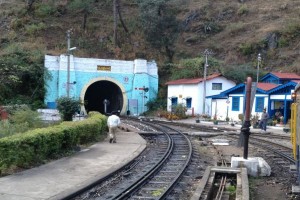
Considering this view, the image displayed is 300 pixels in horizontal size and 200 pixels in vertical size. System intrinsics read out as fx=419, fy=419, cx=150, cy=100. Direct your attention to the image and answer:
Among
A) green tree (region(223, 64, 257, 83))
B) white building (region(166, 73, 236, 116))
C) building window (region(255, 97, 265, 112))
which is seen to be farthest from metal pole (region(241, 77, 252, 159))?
green tree (region(223, 64, 257, 83))

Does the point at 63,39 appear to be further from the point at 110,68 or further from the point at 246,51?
the point at 246,51

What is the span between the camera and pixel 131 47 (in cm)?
4828

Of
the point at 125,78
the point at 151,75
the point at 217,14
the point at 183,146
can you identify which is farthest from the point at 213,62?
the point at 183,146

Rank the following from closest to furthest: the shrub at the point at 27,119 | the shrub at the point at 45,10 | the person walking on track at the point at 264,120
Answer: the shrub at the point at 27,119
the person walking on track at the point at 264,120
the shrub at the point at 45,10

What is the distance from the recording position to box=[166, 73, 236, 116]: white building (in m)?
39.5

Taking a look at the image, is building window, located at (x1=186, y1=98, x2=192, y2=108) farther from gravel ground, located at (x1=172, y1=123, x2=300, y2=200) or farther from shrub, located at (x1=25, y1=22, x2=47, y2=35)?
gravel ground, located at (x1=172, y1=123, x2=300, y2=200)

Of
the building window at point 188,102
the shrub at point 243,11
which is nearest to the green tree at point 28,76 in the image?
the building window at point 188,102

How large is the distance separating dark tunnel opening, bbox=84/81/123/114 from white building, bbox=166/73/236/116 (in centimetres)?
699

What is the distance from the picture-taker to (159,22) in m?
44.9

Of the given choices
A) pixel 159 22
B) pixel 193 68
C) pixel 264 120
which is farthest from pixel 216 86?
pixel 264 120

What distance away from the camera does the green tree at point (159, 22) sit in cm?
4512

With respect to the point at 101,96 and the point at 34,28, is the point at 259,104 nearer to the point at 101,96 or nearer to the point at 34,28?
the point at 101,96

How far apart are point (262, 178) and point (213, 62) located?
3484 cm

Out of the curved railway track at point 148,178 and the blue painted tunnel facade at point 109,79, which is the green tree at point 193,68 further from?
the curved railway track at point 148,178
